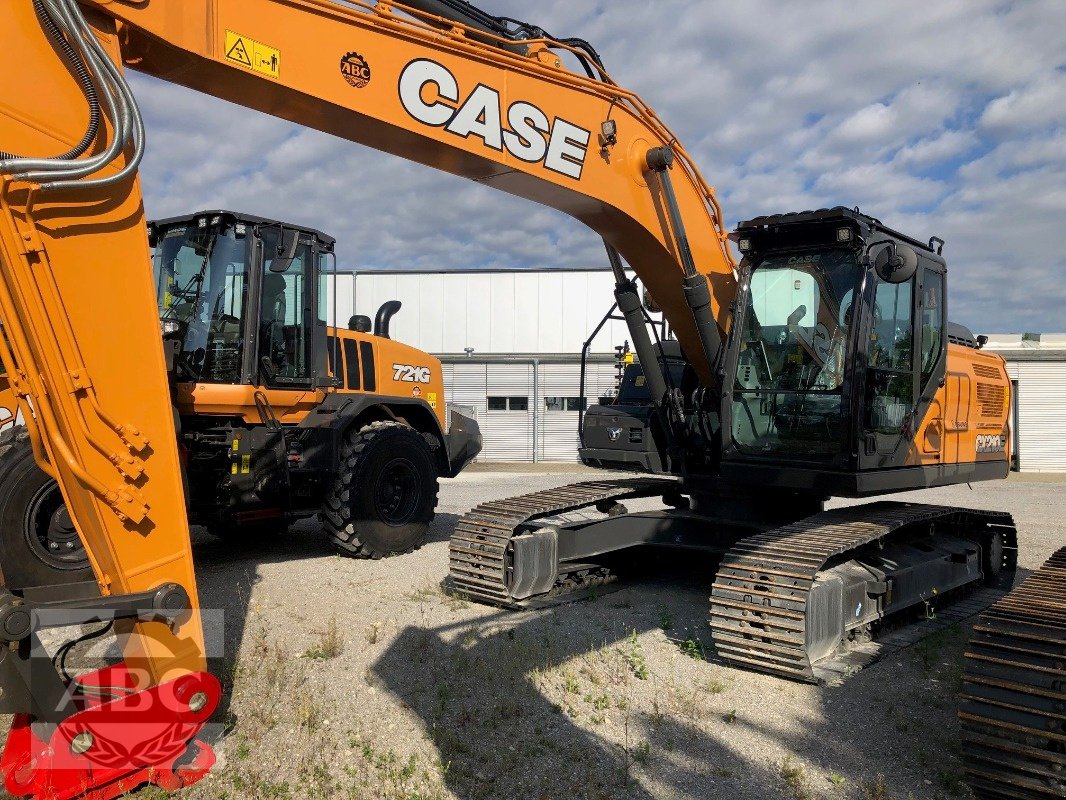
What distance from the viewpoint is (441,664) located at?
A: 5.03m

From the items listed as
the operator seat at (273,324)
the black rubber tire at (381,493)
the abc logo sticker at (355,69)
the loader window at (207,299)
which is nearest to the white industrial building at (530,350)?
the black rubber tire at (381,493)

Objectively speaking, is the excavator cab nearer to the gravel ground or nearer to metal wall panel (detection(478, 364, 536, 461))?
the gravel ground

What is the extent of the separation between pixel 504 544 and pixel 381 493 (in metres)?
2.39

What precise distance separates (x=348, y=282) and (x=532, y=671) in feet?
78.8

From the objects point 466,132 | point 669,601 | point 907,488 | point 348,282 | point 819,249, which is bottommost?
point 669,601

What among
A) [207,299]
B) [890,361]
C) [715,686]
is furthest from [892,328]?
[207,299]

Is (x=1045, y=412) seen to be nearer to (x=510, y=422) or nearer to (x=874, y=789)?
(x=510, y=422)

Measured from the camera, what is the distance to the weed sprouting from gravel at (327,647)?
5.15 metres

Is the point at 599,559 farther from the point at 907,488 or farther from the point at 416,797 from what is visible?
the point at 416,797

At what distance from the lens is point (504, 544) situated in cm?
630

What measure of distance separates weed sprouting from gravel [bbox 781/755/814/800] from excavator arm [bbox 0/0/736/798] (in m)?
2.57

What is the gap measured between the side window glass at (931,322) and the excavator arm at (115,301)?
4.02 m

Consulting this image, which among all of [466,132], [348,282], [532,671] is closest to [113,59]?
[466,132]

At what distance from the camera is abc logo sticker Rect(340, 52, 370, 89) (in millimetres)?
4137
